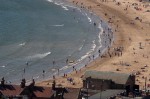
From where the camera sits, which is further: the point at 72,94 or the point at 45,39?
the point at 45,39

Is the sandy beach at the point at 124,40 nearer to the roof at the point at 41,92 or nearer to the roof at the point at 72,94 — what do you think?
the roof at the point at 72,94

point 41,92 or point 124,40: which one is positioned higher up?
point 41,92

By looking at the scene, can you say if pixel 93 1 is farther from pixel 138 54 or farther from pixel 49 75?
pixel 49 75

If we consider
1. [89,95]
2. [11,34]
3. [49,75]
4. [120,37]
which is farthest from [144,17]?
[89,95]

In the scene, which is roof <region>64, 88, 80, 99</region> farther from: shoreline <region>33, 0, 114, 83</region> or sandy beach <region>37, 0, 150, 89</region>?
shoreline <region>33, 0, 114, 83</region>

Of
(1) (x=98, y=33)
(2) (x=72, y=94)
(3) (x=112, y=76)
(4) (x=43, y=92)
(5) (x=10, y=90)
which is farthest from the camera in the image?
(1) (x=98, y=33)

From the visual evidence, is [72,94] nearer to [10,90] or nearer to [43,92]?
[43,92]

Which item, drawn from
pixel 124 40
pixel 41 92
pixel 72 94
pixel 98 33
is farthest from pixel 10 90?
pixel 98 33
